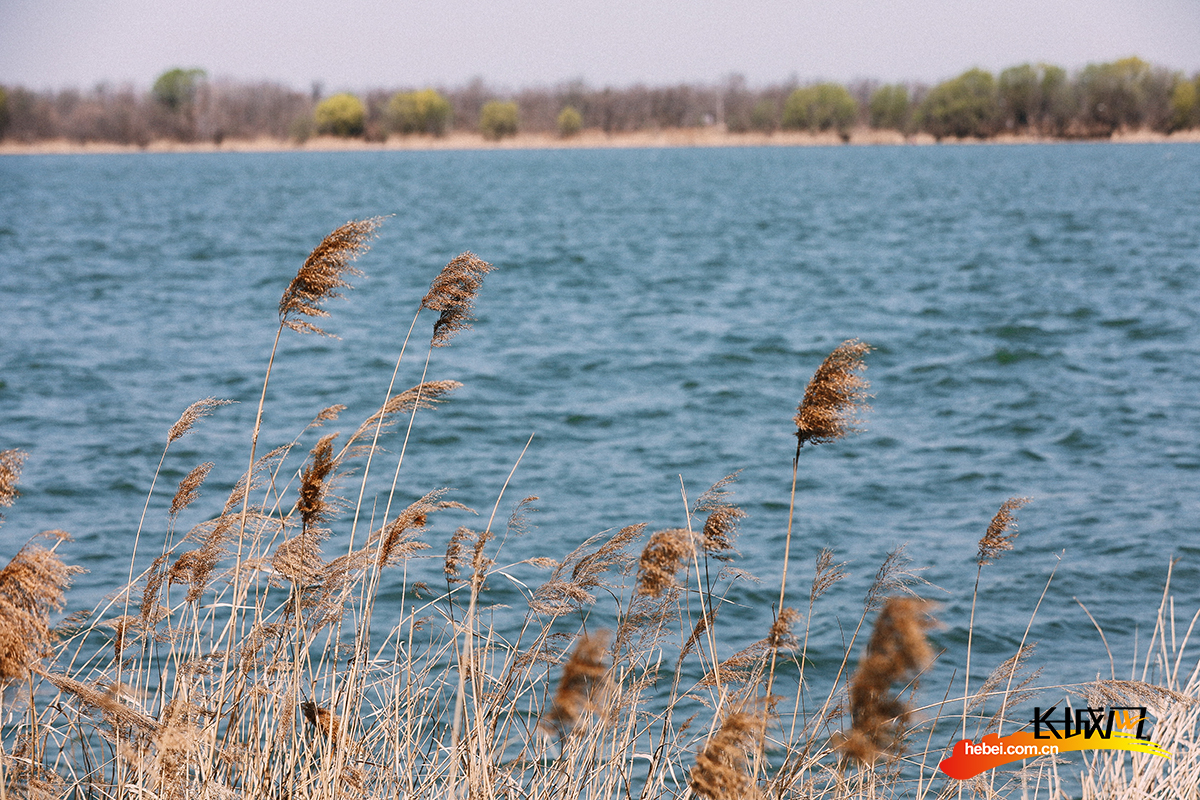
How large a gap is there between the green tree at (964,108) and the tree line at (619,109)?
132 mm

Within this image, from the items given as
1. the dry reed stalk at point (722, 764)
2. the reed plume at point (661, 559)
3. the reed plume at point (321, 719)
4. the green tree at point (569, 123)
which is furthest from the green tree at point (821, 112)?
the dry reed stalk at point (722, 764)

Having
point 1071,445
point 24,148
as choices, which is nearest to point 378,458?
point 1071,445

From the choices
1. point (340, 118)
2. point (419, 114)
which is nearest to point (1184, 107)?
point (419, 114)

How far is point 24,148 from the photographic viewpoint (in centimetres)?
10550

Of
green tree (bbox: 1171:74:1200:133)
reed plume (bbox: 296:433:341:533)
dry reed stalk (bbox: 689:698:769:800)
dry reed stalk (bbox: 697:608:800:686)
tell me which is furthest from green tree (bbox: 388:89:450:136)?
dry reed stalk (bbox: 689:698:769:800)

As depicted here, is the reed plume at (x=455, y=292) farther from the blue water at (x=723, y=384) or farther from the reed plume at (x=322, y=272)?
the blue water at (x=723, y=384)

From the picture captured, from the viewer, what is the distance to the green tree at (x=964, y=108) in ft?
336

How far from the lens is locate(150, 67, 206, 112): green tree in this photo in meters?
115

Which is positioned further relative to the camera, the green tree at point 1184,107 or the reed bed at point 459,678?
the green tree at point 1184,107

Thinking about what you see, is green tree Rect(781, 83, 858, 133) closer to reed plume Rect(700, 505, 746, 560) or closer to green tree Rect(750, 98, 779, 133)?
green tree Rect(750, 98, 779, 133)

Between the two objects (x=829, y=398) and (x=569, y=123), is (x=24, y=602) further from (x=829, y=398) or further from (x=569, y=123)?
(x=569, y=123)

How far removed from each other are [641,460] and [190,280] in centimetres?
1610

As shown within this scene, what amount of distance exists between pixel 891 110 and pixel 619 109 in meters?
33.6

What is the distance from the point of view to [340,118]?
110812 mm
